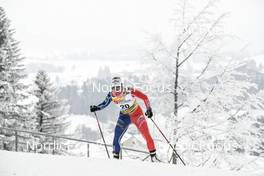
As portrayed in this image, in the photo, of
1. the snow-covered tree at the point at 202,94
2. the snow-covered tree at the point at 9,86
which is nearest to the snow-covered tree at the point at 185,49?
the snow-covered tree at the point at 202,94

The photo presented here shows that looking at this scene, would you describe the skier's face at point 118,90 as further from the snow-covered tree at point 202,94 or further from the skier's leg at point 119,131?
the snow-covered tree at point 202,94

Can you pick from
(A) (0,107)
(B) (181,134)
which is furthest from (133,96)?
(A) (0,107)

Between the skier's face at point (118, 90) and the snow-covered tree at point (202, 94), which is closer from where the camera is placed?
the skier's face at point (118, 90)

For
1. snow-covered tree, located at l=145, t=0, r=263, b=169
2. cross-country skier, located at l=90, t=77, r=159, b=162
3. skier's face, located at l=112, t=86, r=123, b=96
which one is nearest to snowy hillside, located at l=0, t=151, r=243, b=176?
cross-country skier, located at l=90, t=77, r=159, b=162

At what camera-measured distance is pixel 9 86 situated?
20078 millimetres

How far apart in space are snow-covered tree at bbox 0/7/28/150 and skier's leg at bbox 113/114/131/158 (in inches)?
508

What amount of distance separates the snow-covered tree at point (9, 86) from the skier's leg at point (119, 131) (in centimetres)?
1291

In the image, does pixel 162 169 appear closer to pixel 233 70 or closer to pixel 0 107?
pixel 233 70

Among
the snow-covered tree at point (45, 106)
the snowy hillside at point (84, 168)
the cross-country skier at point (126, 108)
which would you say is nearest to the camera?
the snowy hillside at point (84, 168)

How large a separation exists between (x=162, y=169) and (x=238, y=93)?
5.79m

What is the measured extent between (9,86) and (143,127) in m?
14.0

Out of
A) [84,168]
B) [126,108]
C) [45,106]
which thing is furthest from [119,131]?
[45,106]

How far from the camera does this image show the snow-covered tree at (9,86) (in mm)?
20250

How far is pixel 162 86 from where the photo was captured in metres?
12.3
